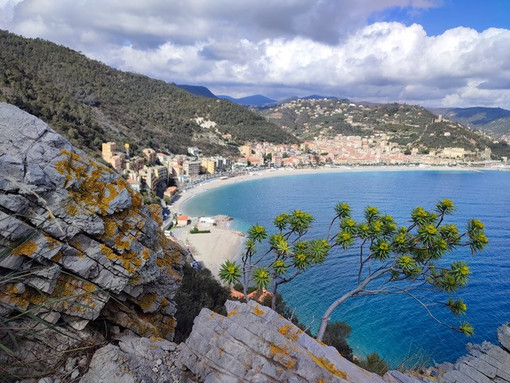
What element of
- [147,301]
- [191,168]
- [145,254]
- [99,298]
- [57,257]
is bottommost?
[191,168]

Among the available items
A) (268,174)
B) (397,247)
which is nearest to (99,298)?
(397,247)

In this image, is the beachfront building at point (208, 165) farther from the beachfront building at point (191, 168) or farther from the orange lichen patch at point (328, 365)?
the orange lichen patch at point (328, 365)

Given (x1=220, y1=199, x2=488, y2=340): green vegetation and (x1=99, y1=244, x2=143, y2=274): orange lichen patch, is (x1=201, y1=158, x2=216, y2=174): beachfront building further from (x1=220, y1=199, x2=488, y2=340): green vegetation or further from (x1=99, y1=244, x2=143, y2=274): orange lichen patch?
(x1=99, y1=244, x2=143, y2=274): orange lichen patch

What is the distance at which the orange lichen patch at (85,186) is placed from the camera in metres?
3.39

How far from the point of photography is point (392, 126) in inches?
5413

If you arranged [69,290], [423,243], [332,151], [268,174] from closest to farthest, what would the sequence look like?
[69,290], [423,243], [268,174], [332,151]

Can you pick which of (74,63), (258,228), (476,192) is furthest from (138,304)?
(74,63)

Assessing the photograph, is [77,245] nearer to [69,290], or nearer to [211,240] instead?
[69,290]

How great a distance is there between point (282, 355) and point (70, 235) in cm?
236

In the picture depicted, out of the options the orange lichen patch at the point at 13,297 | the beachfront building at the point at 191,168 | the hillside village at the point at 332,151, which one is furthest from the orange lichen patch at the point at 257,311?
the beachfront building at the point at 191,168

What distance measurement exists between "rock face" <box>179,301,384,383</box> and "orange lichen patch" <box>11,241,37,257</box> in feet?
5.54

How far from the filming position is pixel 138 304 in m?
4.05

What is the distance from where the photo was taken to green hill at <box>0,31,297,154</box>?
39594mm

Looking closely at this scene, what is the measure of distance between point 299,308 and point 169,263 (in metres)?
12.9
